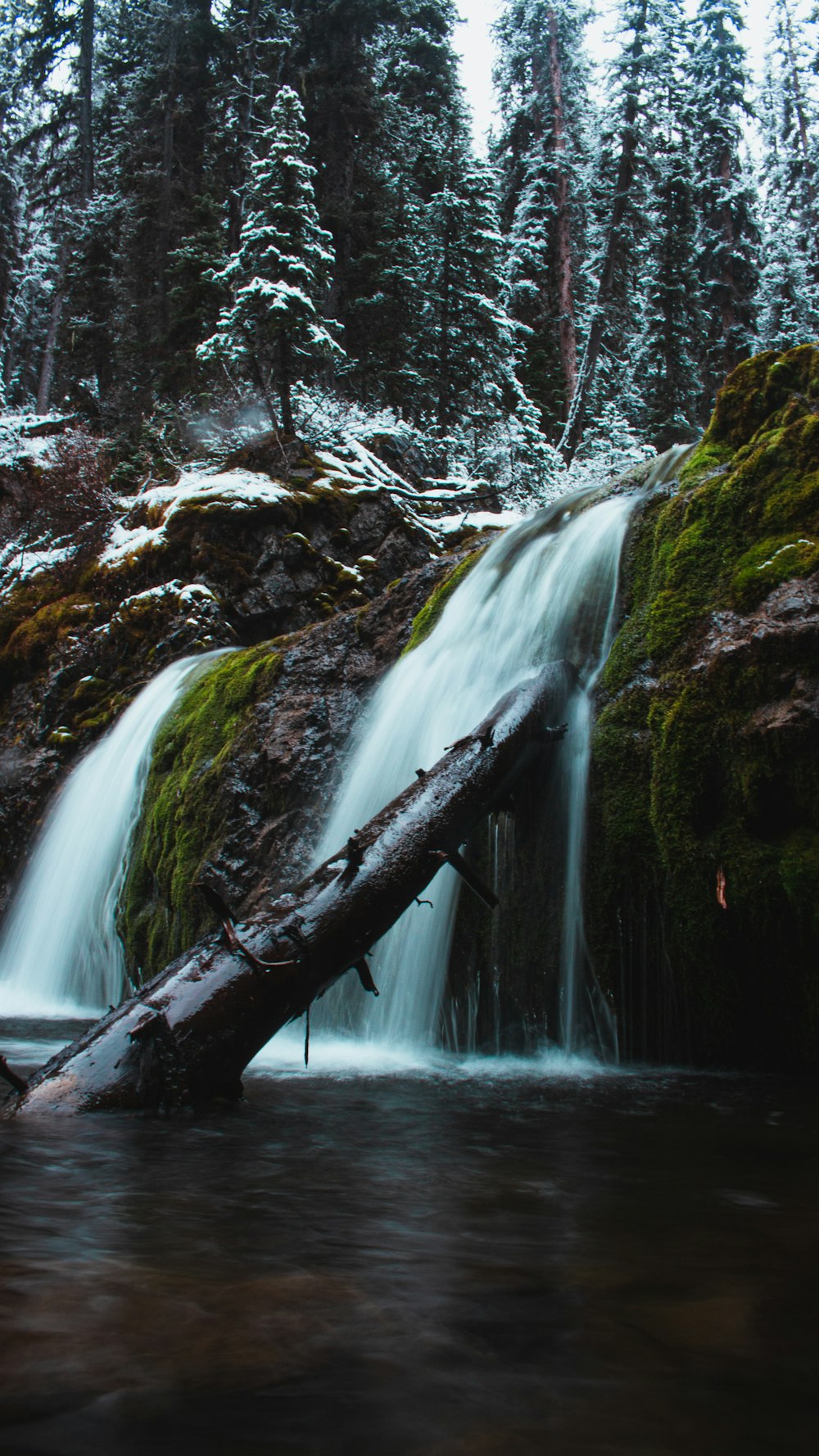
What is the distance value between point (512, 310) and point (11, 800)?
22.0 metres

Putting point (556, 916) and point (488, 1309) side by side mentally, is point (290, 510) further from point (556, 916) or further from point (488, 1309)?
point (488, 1309)

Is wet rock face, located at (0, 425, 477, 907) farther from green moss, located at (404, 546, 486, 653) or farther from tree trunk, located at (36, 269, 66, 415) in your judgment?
tree trunk, located at (36, 269, 66, 415)

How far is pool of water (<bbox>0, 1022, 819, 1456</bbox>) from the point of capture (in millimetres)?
1391

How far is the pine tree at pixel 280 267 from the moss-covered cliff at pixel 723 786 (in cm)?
1136

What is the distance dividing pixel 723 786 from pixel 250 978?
2650 millimetres

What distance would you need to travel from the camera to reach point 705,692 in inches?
187

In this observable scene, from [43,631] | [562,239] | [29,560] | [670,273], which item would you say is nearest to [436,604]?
[43,631]

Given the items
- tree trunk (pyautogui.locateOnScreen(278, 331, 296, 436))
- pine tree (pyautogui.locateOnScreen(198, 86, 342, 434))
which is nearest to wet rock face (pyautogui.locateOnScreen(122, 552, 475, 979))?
tree trunk (pyautogui.locateOnScreen(278, 331, 296, 436))

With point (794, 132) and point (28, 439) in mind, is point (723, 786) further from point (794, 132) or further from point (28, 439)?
point (794, 132)

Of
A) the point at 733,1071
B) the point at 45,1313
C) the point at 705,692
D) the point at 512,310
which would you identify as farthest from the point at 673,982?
the point at 512,310

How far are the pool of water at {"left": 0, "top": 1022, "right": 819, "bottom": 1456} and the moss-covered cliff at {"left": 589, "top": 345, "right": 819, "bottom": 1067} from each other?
3.32 ft

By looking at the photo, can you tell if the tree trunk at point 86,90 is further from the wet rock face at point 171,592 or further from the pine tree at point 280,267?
the wet rock face at point 171,592

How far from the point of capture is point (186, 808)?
7.91 meters

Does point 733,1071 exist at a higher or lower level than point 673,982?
A: lower
